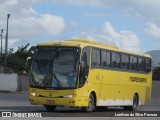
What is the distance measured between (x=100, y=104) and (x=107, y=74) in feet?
5.18

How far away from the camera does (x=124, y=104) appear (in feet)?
96.6

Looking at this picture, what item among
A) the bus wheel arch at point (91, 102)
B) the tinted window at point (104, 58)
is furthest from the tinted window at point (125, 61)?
the bus wheel arch at point (91, 102)

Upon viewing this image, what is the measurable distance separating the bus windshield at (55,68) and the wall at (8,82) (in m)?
31.0

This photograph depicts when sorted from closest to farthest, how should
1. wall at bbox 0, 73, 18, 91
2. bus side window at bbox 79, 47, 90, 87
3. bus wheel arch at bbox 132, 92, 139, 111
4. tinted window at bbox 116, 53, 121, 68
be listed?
bus side window at bbox 79, 47, 90, 87 → tinted window at bbox 116, 53, 121, 68 → bus wheel arch at bbox 132, 92, 139, 111 → wall at bbox 0, 73, 18, 91

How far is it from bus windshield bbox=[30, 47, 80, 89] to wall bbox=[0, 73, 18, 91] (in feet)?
102

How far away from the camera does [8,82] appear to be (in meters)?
55.7

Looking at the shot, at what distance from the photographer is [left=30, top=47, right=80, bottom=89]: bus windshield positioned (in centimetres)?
2395

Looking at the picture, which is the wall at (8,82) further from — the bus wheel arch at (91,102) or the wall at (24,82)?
the bus wheel arch at (91,102)

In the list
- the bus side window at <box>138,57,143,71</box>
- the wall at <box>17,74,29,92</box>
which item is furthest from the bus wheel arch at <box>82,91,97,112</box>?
the wall at <box>17,74,29,92</box>

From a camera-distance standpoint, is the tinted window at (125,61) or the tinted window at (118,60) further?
the tinted window at (125,61)

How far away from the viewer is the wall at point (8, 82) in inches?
2180

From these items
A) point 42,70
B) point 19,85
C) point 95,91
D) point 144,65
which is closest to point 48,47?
point 42,70

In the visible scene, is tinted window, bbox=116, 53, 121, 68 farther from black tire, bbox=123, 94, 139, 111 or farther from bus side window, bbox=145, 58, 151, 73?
bus side window, bbox=145, 58, 151, 73

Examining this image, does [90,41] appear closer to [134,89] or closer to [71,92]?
[71,92]
